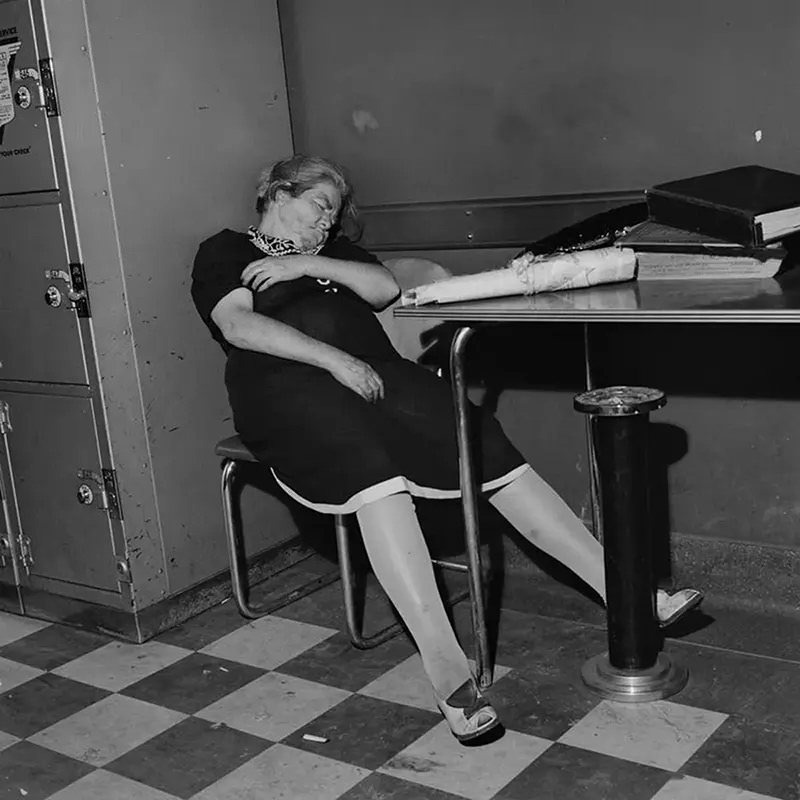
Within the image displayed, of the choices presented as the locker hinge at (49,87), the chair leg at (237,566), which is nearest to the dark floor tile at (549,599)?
the chair leg at (237,566)

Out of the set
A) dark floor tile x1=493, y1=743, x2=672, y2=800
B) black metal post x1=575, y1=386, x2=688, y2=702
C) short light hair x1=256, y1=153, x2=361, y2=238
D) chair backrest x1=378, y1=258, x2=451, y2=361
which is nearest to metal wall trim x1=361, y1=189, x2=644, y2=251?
chair backrest x1=378, y1=258, x2=451, y2=361

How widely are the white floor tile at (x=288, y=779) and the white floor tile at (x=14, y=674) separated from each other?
2.62 ft

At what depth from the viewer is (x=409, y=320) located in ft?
9.99

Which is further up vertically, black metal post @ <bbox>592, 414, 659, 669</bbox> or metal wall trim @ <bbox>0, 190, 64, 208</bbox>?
metal wall trim @ <bbox>0, 190, 64, 208</bbox>

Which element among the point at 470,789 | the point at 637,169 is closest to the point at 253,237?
the point at 637,169

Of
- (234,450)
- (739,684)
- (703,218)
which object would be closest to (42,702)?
(234,450)

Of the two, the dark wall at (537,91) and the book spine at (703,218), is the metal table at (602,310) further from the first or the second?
the dark wall at (537,91)

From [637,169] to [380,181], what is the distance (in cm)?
75

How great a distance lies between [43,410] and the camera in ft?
10.3

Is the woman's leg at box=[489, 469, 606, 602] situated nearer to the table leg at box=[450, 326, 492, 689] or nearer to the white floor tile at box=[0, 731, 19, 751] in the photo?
→ the table leg at box=[450, 326, 492, 689]

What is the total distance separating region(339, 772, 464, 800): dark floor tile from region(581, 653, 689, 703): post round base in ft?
1.62

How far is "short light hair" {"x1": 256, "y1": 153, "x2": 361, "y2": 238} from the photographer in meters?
2.92

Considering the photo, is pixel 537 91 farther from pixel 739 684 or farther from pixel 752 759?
pixel 752 759

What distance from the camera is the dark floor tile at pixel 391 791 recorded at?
87.9 inches
